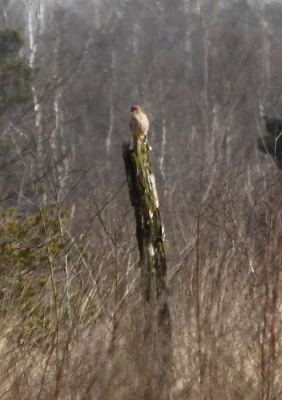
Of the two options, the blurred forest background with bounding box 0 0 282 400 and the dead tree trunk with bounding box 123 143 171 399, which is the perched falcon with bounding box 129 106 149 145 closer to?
the dead tree trunk with bounding box 123 143 171 399

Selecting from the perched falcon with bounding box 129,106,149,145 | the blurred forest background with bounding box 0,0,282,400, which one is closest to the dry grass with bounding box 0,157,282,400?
the blurred forest background with bounding box 0,0,282,400

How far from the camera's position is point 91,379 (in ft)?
11.6

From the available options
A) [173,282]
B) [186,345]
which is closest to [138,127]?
[173,282]

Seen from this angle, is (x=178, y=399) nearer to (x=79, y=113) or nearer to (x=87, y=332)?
(x=87, y=332)

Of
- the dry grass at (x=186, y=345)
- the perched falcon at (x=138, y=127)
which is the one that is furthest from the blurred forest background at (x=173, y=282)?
the perched falcon at (x=138, y=127)

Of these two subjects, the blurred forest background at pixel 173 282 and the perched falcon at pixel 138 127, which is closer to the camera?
the blurred forest background at pixel 173 282

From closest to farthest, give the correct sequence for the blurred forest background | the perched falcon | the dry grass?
the dry grass
the blurred forest background
the perched falcon

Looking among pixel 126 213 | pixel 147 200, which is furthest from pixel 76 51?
pixel 147 200

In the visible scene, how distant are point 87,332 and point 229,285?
0.80m

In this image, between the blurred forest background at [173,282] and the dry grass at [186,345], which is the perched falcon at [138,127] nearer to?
the blurred forest background at [173,282]

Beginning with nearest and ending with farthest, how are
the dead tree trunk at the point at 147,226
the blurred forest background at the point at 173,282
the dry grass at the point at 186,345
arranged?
the dry grass at the point at 186,345, the blurred forest background at the point at 173,282, the dead tree trunk at the point at 147,226

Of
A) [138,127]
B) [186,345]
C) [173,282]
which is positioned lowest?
[186,345]

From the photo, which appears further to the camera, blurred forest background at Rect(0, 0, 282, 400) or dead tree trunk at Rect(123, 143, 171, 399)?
dead tree trunk at Rect(123, 143, 171, 399)

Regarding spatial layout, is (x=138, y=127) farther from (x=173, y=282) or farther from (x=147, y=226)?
(x=173, y=282)
